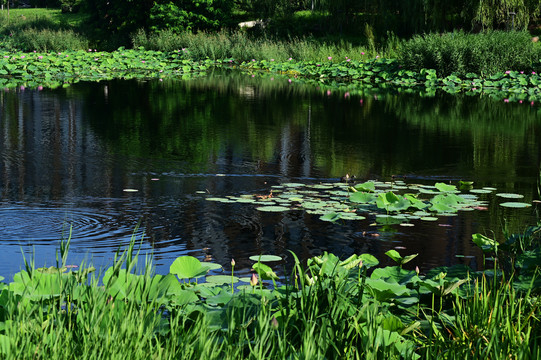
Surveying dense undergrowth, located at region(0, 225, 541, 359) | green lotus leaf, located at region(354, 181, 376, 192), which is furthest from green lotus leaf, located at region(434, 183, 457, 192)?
dense undergrowth, located at region(0, 225, 541, 359)

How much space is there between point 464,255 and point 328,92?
14.7 meters

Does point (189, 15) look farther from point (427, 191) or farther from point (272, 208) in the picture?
point (272, 208)

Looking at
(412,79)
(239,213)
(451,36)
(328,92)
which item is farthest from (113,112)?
(451,36)

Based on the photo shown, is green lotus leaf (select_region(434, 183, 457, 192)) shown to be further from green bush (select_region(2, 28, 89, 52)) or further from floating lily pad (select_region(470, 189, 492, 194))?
green bush (select_region(2, 28, 89, 52))

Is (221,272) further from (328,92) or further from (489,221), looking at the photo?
(328,92)

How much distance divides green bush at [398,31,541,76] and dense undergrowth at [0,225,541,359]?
1936cm

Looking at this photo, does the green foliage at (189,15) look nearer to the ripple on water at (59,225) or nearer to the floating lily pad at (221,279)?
the ripple on water at (59,225)

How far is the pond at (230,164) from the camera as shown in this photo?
5.74 meters

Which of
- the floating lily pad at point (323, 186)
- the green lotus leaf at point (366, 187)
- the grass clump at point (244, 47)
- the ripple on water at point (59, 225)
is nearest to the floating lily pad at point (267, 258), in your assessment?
the ripple on water at point (59, 225)

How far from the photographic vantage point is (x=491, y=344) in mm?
2922

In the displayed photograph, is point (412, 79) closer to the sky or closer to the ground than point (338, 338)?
closer to the sky

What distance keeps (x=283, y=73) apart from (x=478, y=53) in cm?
745

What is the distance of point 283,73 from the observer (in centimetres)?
2697

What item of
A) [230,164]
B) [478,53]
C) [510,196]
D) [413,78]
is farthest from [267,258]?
[413,78]
